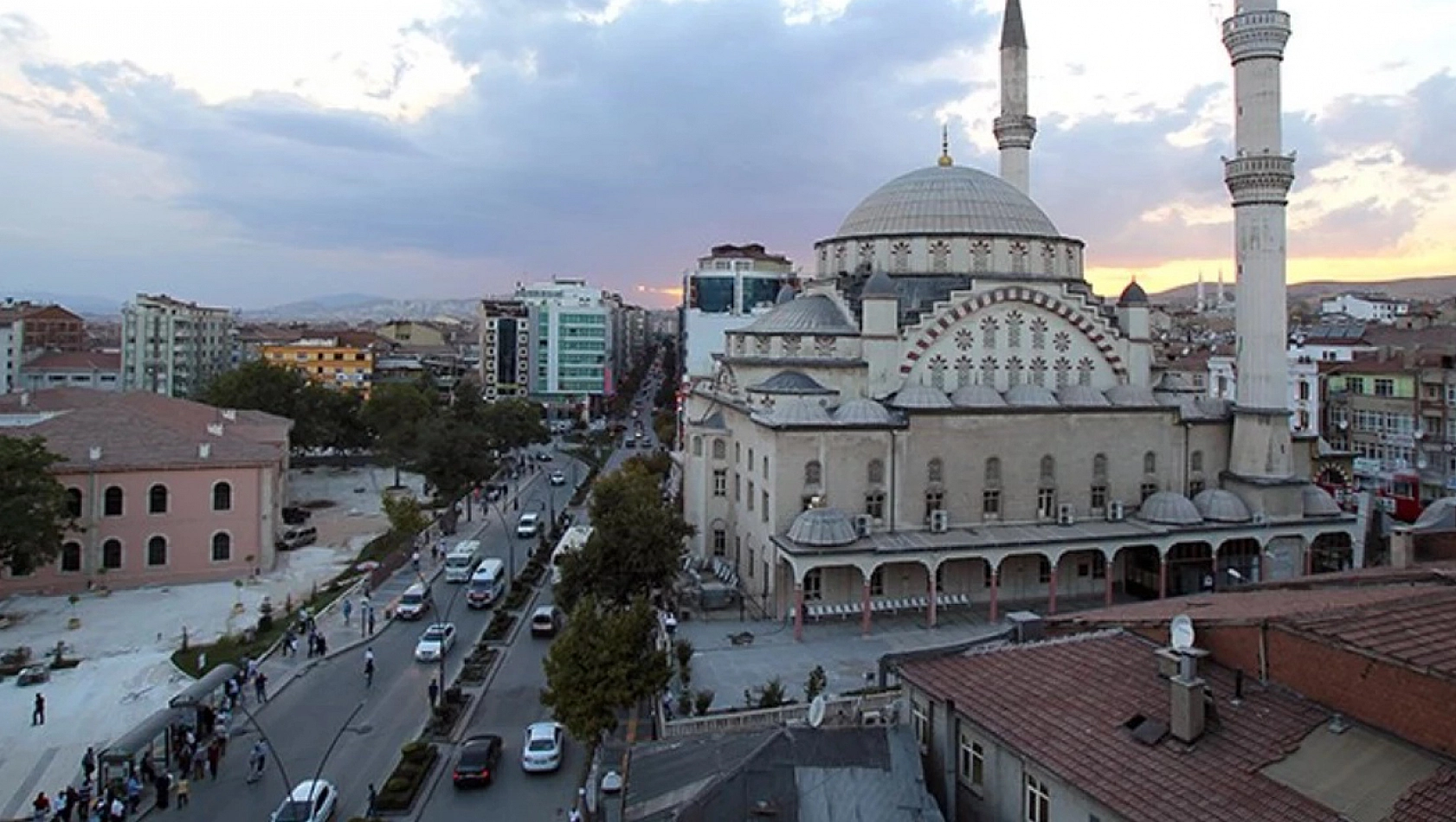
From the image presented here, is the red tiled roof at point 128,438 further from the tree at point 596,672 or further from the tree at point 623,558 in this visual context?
the tree at point 596,672

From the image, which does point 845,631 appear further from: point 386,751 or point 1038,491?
point 386,751

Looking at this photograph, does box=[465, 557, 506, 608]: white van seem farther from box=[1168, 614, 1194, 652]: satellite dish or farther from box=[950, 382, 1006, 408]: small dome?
box=[1168, 614, 1194, 652]: satellite dish

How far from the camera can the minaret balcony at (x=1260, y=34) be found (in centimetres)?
3266

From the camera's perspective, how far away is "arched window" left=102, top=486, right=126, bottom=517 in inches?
1287

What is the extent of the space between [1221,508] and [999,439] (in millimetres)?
7172

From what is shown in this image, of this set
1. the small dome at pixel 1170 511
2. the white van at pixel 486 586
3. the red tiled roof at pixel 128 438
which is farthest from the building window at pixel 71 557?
the small dome at pixel 1170 511

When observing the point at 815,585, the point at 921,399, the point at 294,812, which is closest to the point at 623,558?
the point at 815,585

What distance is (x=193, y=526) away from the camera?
3384 cm

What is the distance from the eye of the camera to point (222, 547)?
3431 cm

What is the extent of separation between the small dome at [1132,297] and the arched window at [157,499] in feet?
107

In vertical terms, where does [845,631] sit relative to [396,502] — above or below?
below

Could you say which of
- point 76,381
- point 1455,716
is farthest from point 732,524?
point 76,381

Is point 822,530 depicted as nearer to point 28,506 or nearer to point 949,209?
point 949,209

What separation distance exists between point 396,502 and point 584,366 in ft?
177
